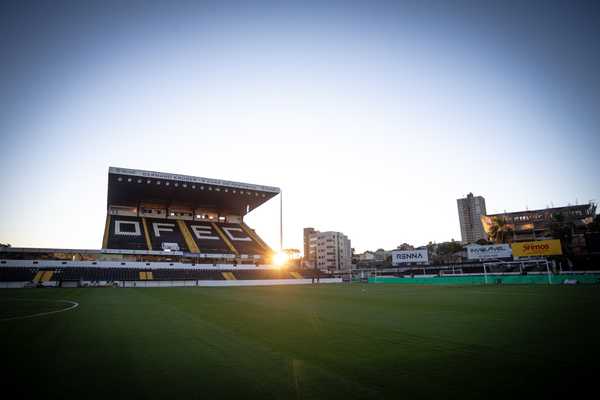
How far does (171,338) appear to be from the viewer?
6.96 meters

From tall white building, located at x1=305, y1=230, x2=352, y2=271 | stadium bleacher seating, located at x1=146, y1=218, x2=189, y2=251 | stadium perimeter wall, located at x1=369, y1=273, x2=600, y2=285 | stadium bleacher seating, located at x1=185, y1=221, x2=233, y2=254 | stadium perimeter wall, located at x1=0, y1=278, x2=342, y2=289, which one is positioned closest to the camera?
stadium perimeter wall, located at x1=369, y1=273, x2=600, y2=285

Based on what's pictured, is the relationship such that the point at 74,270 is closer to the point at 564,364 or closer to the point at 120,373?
the point at 120,373

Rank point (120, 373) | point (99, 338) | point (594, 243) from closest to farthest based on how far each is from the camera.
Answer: point (120, 373)
point (99, 338)
point (594, 243)

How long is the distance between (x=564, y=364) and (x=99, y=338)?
8615mm

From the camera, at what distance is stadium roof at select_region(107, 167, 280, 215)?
4944 cm

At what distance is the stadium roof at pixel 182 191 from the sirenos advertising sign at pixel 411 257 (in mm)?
24873

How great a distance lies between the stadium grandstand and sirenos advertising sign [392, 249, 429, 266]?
11357mm

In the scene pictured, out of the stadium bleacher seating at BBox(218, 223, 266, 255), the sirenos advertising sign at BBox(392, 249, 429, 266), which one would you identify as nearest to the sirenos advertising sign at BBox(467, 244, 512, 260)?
the sirenos advertising sign at BBox(392, 249, 429, 266)

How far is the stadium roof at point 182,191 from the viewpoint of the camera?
49438mm

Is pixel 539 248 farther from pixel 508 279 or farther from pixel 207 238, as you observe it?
pixel 207 238

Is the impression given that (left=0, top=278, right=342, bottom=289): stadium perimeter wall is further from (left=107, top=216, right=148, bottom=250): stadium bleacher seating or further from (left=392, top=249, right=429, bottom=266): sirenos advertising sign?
(left=392, top=249, right=429, bottom=266): sirenos advertising sign

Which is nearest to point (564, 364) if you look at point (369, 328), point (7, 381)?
point (369, 328)

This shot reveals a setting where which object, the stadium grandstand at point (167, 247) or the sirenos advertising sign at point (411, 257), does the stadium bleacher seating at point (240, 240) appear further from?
the sirenos advertising sign at point (411, 257)

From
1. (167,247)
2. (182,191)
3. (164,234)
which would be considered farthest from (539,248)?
(164,234)
